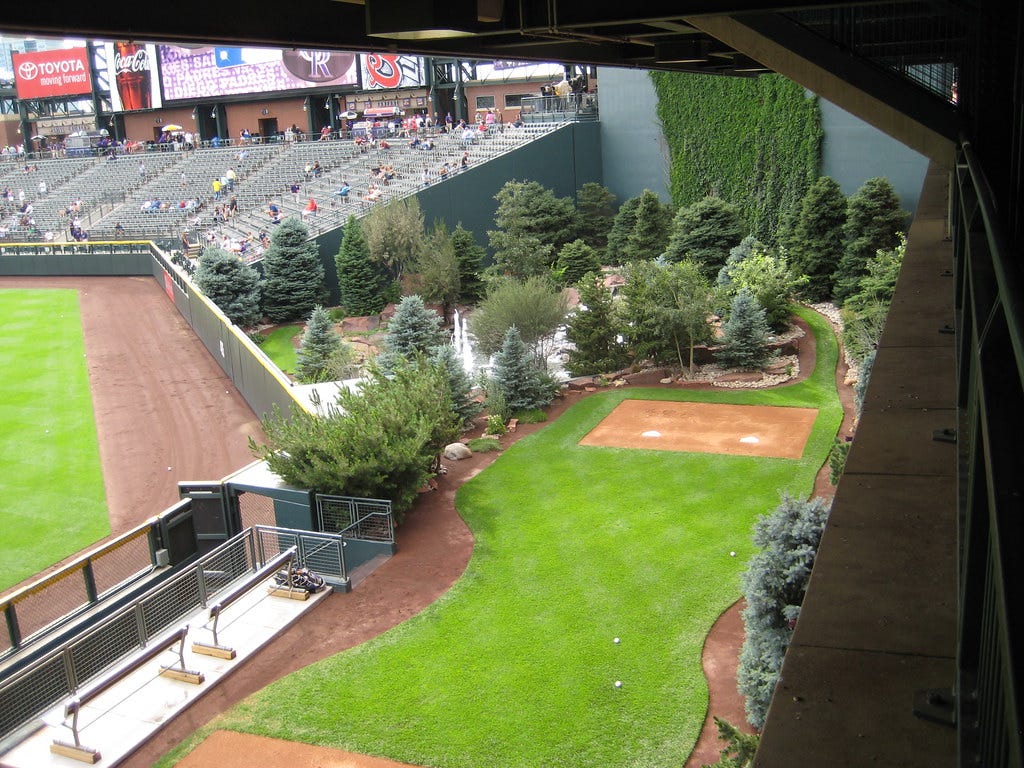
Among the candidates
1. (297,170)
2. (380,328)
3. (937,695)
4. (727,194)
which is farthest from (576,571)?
(297,170)

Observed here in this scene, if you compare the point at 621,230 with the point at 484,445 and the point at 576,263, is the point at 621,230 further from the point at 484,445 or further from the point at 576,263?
the point at 484,445

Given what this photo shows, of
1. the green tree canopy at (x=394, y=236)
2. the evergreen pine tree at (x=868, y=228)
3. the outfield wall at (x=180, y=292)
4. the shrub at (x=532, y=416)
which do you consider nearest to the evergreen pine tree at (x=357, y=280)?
the green tree canopy at (x=394, y=236)

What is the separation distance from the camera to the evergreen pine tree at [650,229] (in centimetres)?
3731

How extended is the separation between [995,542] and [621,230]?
3968 cm

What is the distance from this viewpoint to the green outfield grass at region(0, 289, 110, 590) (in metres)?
18.2

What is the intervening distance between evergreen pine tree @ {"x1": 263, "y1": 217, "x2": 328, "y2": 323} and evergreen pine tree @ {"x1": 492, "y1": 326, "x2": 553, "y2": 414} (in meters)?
16.0

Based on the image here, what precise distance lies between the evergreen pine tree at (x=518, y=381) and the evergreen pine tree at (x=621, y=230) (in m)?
17.5

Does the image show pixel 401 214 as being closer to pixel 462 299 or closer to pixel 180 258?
pixel 462 299

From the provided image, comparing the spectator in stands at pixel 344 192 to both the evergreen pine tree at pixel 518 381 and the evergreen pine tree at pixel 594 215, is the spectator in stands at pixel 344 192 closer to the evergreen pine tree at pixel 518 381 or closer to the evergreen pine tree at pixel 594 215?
the evergreen pine tree at pixel 594 215

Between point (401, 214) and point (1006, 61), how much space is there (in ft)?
111

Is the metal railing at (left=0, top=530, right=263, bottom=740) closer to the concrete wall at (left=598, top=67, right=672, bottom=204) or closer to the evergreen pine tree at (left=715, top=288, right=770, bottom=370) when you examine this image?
the evergreen pine tree at (left=715, top=288, right=770, bottom=370)

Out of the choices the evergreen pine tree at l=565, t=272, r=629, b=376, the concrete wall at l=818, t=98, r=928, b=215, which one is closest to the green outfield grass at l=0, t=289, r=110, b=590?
the evergreen pine tree at l=565, t=272, r=629, b=376

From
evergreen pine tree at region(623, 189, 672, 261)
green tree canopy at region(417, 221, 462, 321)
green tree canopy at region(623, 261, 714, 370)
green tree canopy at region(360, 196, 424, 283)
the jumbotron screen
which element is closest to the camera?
green tree canopy at region(623, 261, 714, 370)

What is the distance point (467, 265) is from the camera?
3716 centimetres
